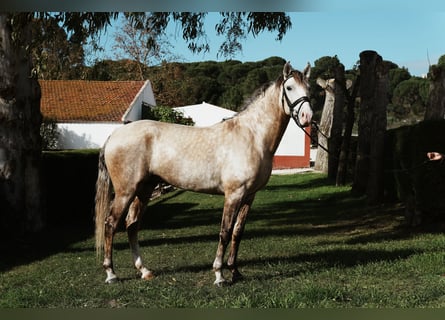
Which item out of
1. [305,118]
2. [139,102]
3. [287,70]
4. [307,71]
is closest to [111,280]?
[305,118]

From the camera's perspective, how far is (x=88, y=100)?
336 inches

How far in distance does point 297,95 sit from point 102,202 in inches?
86.8

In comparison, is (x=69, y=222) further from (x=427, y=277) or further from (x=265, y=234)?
(x=427, y=277)

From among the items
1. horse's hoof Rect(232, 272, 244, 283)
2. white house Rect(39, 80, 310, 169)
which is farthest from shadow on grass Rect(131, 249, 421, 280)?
white house Rect(39, 80, 310, 169)

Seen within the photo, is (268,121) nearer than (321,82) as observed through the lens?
Yes

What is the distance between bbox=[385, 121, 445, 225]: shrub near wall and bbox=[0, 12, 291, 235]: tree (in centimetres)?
264

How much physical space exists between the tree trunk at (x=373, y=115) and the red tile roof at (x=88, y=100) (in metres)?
4.84

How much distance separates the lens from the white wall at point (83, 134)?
8.18 metres

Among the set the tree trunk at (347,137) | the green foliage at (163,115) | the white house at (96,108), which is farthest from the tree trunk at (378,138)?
the green foliage at (163,115)

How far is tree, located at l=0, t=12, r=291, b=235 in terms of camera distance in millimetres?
7402

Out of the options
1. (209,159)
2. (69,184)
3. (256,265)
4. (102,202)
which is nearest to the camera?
(209,159)

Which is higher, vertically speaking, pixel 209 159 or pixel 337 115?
pixel 337 115

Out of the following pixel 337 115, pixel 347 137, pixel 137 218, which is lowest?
pixel 137 218

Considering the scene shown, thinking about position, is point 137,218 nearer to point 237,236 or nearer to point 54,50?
point 237,236
